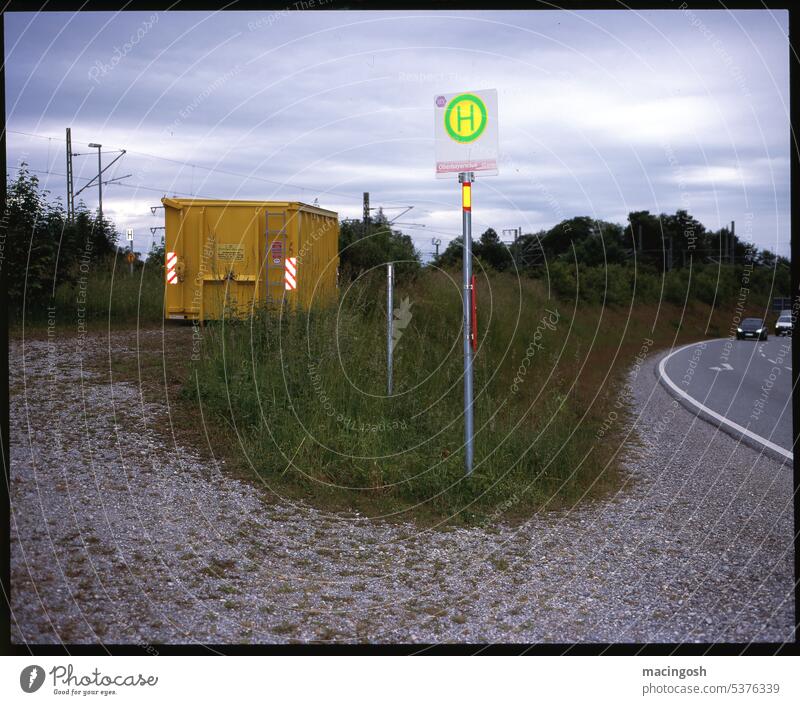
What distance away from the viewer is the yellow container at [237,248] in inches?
516

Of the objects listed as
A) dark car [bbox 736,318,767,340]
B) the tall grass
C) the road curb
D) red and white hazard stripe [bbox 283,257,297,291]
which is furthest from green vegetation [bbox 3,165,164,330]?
dark car [bbox 736,318,767,340]

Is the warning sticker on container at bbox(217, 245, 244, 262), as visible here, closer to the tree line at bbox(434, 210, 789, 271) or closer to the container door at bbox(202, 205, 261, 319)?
the container door at bbox(202, 205, 261, 319)

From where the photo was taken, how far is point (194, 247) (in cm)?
1441

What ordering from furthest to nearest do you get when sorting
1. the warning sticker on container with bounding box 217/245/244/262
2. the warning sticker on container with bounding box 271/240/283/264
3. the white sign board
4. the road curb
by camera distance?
the warning sticker on container with bounding box 217/245/244/262
the warning sticker on container with bounding box 271/240/283/264
the road curb
the white sign board

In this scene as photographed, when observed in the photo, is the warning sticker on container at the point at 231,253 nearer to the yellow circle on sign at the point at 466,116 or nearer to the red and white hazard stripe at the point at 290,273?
the red and white hazard stripe at the point at 290,273

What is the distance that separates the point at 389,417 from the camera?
8.23 meters

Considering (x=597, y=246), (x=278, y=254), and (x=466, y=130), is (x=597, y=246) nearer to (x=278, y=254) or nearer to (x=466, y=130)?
(x=278, y=254)

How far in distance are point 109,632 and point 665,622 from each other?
9.39 ft

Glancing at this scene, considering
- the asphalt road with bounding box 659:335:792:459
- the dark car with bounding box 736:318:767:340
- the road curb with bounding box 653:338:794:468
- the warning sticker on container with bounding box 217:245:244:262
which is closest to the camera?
the road curb with bounding box 653:338:794:468

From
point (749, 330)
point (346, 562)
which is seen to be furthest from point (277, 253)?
point (749, 330)

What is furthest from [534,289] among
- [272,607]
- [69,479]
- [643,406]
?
[272,607]

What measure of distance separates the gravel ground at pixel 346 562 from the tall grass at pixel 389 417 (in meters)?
0.45

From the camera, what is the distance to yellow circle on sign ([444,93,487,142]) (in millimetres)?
6297

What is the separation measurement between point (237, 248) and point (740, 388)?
10.4 metres
